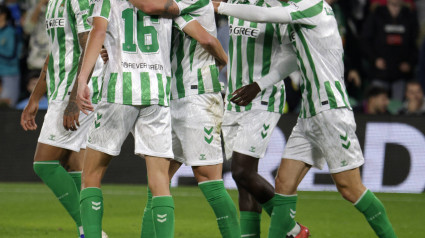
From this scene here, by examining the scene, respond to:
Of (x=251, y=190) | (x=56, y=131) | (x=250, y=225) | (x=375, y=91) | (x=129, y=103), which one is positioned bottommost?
(x=375, y=91)

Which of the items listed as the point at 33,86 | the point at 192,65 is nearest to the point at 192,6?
the point at 192,65

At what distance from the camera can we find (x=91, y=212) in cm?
550

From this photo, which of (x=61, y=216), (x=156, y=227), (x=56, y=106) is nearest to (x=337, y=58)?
(x=156, y=227)

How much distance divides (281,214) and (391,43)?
7817 mm

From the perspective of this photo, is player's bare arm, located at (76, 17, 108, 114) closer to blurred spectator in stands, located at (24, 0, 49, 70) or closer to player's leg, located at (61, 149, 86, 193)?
player's leg, located at (61, 149, 86, 193)

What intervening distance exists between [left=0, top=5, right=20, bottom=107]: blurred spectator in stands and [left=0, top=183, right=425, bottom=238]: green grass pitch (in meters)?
1.80

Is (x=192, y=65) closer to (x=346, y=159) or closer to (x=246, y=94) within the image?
(x=246, y=94)

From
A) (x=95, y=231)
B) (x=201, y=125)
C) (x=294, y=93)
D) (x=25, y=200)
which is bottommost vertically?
(x=25, y=200)

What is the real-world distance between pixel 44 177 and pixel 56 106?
0.54m

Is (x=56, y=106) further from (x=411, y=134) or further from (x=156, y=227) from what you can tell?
(x=411, y=134)

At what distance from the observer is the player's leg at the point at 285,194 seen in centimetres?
604

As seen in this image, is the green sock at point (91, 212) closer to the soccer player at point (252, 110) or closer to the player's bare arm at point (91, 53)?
the player's bare arm at point (91, 53)

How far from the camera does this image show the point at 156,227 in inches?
212

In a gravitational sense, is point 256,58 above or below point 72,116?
above
